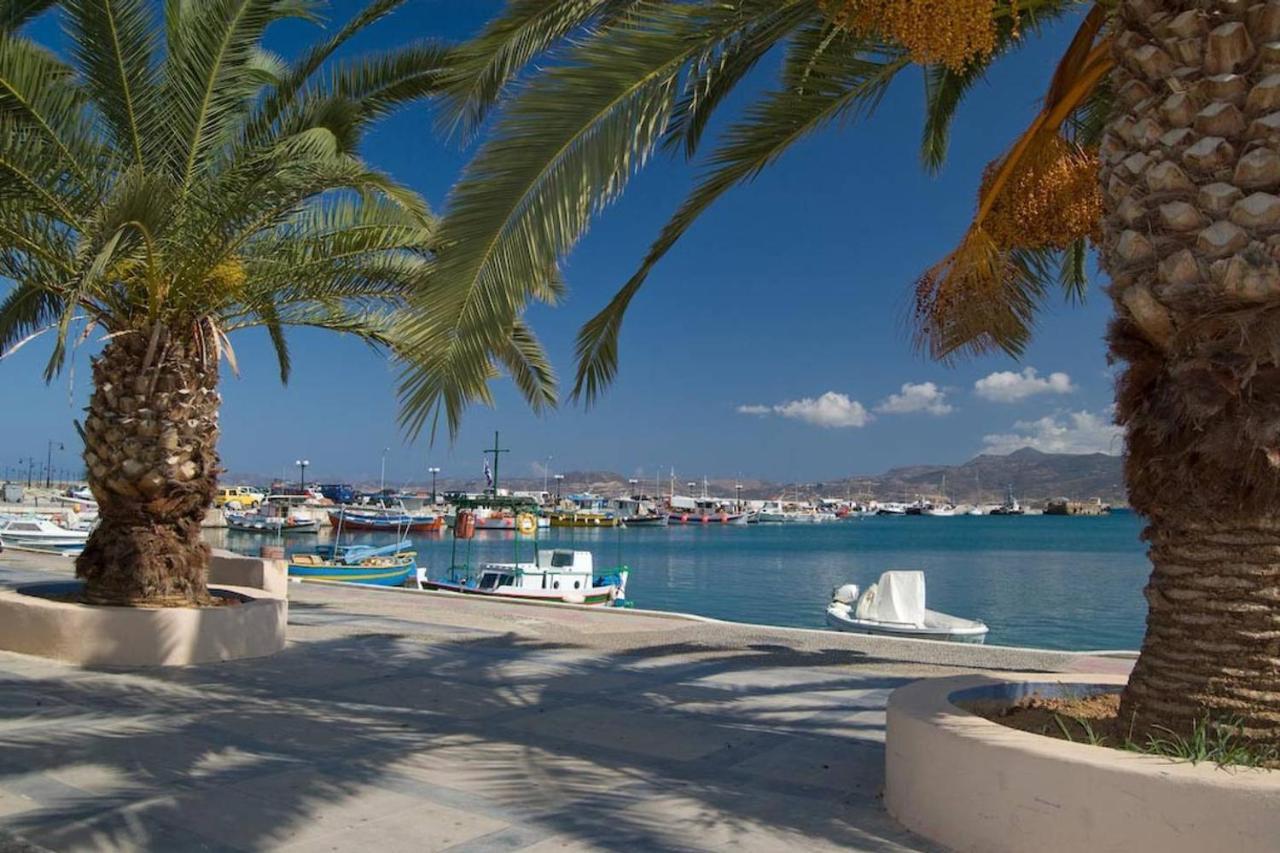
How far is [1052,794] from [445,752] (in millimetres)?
3326

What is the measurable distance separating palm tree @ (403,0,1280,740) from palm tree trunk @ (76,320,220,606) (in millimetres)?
4254

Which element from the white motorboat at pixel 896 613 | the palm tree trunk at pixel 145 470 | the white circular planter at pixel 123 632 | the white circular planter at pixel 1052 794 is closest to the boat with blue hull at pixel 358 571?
the white motorboat at pixel 896 613

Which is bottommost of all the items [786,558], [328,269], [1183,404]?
[786,558]

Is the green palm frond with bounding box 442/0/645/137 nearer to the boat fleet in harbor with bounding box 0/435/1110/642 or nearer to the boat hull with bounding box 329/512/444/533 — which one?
the boat fleet in harbor with bounding box 0/435/1110/642

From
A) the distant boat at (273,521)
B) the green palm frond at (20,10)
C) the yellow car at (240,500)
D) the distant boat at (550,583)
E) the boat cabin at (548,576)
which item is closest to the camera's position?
the green palm frond at (20,10)

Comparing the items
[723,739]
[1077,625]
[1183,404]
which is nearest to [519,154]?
[1183,404]

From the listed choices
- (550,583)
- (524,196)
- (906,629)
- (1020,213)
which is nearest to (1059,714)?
(1020,213)

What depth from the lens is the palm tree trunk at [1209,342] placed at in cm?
394

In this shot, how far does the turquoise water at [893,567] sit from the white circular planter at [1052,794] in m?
13.8

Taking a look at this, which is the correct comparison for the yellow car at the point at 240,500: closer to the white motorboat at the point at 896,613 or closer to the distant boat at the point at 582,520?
the distant boat at the point at 582,520

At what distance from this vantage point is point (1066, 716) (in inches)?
193

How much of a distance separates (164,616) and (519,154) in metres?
5.51

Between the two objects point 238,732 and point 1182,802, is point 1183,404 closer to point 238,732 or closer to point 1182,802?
point 1182,802

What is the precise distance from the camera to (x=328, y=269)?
9.42 metres
